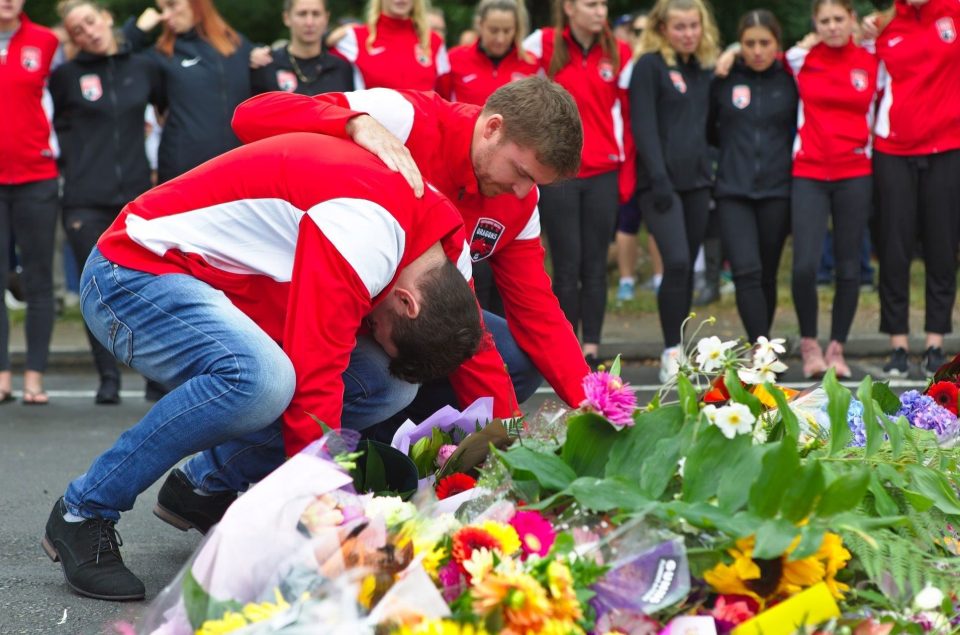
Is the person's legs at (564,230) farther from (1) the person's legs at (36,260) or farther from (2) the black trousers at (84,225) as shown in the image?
(1) the person's legs at (36,260)

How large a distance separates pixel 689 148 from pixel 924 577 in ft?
16.0

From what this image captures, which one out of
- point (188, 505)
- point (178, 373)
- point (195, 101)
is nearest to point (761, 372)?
point (178, 373)

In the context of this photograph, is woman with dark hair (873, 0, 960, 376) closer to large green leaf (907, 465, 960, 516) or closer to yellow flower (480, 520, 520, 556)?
large green leaf (907, 465, 960, 516)

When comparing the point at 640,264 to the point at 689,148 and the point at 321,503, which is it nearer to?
the point at 689,148

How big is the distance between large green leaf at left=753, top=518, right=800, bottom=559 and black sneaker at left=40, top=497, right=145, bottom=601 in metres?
1.74

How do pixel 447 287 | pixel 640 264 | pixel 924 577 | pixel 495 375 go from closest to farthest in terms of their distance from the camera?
1. pixel 924 577
2. pixel 447 287
3. pixel 495 375
4. pixel 640 264

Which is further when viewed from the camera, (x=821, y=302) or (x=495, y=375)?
(x=821, y=302)

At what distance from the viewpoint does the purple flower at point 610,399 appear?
2.74m

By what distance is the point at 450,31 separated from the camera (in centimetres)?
1403

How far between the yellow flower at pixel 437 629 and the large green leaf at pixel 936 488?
1145 mm

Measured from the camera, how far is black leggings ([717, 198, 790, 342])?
7.05 meters

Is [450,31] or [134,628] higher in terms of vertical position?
[450,31]

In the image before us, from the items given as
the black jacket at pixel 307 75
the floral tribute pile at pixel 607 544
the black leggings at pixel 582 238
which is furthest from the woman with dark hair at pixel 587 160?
the floral tribute pile at pixel 607 544

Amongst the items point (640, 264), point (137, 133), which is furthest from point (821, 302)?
point (137, 133)
